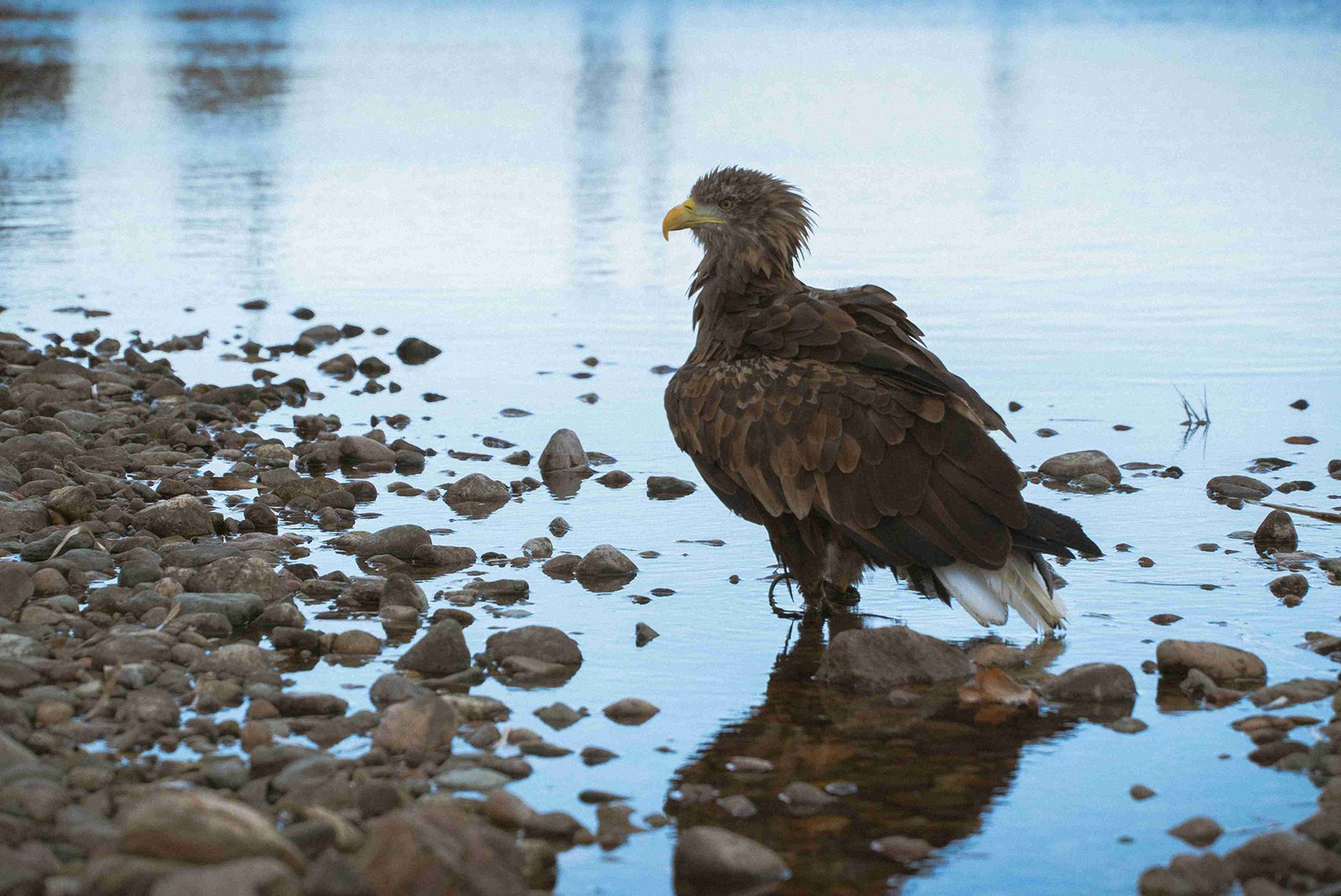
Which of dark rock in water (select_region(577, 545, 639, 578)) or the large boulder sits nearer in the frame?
the large boulder

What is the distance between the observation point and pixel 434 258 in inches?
690

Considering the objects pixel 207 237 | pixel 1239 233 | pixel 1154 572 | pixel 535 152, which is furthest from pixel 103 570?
pixel 535 152

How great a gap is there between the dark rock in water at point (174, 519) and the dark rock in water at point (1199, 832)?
15.6 ft

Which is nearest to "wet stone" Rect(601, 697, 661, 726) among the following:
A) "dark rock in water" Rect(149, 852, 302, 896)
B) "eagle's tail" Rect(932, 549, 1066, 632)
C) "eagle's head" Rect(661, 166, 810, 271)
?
"eagle's tail" Rect(932, 549, 1066, 632)

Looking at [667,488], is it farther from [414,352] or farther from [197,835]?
[197,835]

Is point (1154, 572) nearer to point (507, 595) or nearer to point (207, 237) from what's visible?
point (507, 595)

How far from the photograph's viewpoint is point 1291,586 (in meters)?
7.17

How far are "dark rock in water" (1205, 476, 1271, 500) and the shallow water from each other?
11cm

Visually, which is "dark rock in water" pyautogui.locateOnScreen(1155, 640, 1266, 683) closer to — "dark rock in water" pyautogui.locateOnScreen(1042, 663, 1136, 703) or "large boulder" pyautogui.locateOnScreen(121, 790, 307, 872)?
"dark rock in water" pyautogui.locateOnScreen(1042, 663, 1136, 703)

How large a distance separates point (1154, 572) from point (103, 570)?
4.57m

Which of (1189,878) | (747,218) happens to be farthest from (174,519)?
(1189,878)

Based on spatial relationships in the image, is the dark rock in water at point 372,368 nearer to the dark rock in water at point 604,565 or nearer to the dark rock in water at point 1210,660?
the dark rock in water at point 604,565

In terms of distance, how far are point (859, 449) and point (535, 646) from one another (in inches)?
59.1

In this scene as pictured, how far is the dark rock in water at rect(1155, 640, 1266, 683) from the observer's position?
6164 millimetres
